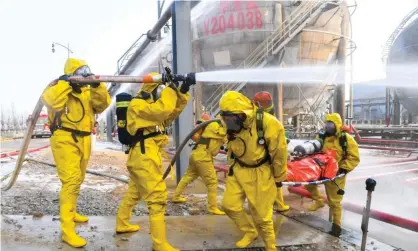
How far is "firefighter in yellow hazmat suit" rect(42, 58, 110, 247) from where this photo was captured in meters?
3.15

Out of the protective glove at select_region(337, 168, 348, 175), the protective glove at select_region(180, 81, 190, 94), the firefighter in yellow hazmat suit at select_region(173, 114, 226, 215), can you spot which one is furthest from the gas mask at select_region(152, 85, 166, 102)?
the protective glove at select_region(337, 168, 348, 175)

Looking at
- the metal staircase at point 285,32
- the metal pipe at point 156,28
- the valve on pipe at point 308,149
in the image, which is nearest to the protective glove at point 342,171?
the valve on pipe at point 308,149

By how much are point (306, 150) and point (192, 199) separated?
2186 millimetres

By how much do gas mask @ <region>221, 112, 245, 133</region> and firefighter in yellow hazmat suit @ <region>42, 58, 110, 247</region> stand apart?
54.3 inches

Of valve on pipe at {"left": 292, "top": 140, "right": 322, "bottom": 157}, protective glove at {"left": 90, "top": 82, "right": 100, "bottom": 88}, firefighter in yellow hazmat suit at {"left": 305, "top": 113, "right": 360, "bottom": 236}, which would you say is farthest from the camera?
valve on pipe at {"left": 292, "top": 140, "right": 322, "bottom": 157}

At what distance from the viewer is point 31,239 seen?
10.2 ft

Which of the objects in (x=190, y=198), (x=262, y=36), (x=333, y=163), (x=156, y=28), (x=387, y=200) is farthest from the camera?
(x=262, y=36)

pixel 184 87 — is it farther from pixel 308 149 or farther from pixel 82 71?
pixel 308 149

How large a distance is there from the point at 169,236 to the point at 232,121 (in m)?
1.41

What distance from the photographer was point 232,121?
298 centimetres

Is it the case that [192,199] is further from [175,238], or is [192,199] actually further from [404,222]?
[404,222]

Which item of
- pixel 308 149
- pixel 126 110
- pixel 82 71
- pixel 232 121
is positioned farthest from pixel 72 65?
pixel 308 149

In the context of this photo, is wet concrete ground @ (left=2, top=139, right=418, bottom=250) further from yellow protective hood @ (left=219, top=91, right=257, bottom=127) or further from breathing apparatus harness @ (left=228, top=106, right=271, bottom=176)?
yellow protective hood @ (left=219, top=91, right=257, bottom=127)

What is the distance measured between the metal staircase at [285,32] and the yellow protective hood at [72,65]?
1065 centimetres
